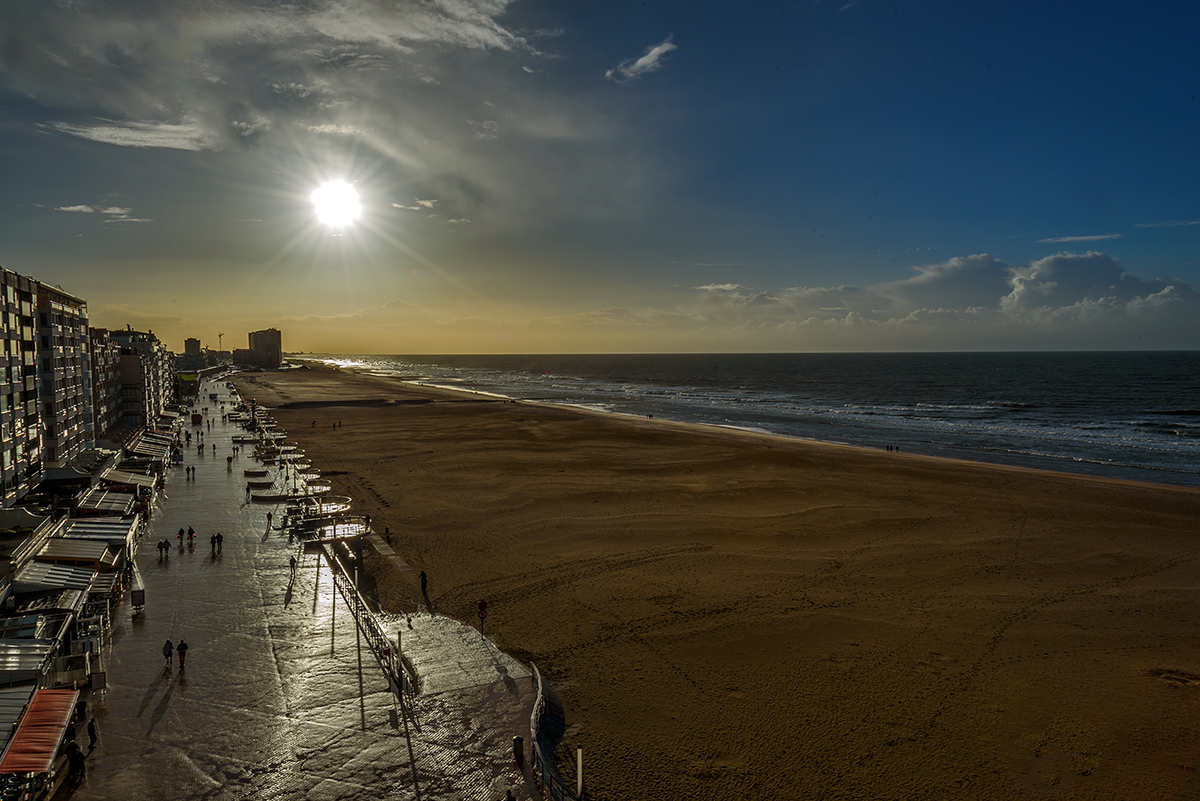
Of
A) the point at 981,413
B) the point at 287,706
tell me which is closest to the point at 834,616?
Answer: the point at 287,706

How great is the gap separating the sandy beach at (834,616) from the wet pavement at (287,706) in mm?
2189

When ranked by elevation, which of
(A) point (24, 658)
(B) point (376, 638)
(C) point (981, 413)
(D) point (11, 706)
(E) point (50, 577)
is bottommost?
(B) point (376, 638)

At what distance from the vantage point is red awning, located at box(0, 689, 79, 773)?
12656mm

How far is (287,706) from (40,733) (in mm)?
4989

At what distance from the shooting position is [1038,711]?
16609mm

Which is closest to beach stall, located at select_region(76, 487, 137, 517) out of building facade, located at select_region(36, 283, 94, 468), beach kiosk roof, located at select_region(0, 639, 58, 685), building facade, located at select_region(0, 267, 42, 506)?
building facade, located at select_region(0, 267, 42, 506)

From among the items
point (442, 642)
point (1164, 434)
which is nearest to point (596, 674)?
point (442, 642)

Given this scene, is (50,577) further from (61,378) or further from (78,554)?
(61,378)

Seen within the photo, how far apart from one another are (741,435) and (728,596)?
1800 inches

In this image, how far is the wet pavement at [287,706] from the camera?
13.5m

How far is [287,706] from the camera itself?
1636 cm

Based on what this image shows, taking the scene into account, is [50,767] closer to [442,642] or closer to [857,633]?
[442,642]

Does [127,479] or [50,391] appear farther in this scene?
[50,391]

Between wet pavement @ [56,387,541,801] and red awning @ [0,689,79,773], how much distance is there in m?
1.05
